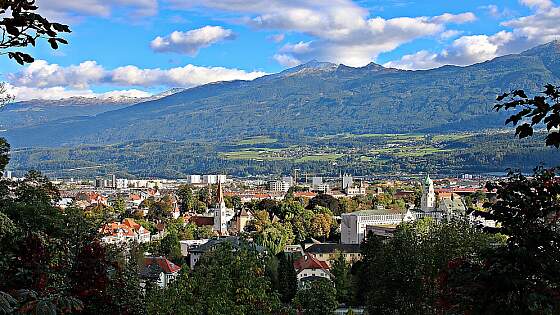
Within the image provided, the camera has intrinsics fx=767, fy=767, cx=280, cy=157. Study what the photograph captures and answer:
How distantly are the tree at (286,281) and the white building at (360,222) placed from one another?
23650 mm

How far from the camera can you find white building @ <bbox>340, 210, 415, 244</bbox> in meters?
56.1

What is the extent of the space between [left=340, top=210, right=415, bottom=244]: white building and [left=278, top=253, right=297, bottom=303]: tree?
77.6 ft

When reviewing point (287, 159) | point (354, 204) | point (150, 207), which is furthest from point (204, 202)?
point (287, 159)

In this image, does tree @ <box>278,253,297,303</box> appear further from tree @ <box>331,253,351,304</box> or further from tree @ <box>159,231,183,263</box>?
tree @ <box>159,231,183,263</box>

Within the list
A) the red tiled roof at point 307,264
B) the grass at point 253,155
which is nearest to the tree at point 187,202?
the red tiled roof at point 307,264

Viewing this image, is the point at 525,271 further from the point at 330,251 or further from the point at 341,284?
the point at 330,251

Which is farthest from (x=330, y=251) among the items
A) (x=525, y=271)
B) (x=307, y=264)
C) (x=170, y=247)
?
(x=525, y=271)

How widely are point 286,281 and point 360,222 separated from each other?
2638 centimetres

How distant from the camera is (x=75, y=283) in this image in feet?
29.6

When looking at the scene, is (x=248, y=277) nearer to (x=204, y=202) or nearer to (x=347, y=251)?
(x=347, y=251)

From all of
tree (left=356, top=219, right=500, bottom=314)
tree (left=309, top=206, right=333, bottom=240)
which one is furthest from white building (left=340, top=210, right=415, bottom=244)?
tree (left=356, top=219, right=500, bottom=314)

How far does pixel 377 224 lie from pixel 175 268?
27.2m

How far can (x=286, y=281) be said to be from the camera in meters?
31.4

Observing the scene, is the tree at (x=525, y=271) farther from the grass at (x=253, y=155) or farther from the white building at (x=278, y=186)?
the grass at (x=253, y=155)
